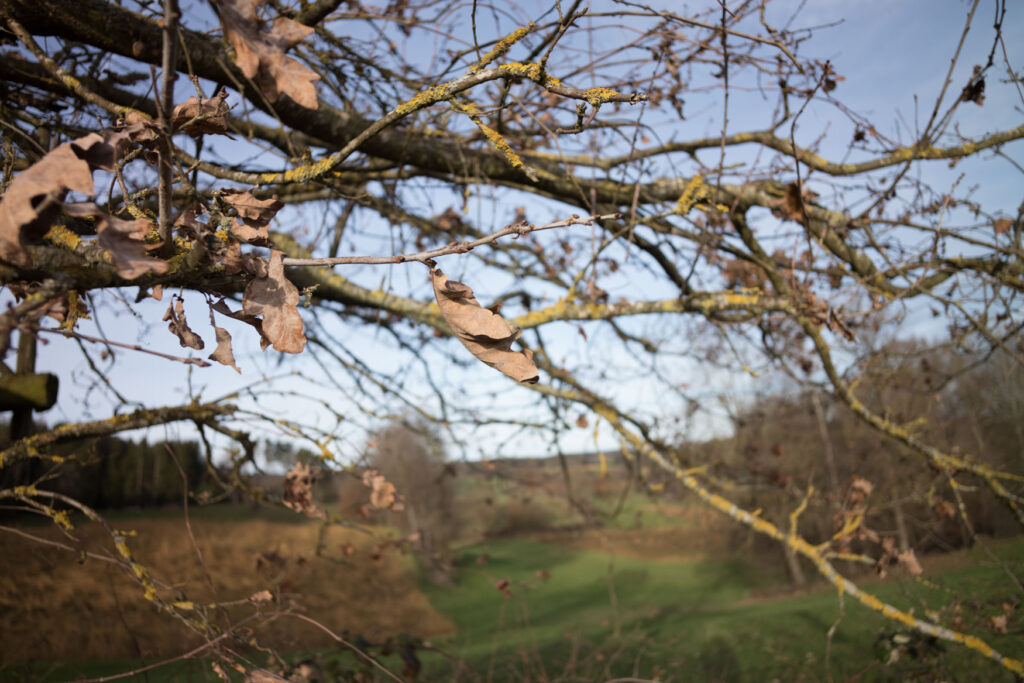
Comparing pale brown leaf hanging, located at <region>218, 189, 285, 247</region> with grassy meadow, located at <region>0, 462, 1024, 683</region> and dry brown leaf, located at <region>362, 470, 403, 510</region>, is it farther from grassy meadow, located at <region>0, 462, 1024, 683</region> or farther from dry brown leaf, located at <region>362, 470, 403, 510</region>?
dry brown leaf, located at <region>362, 470, 403, 510</region>

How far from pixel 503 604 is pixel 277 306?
7.43 m

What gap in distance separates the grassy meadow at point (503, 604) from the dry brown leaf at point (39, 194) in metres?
1.34

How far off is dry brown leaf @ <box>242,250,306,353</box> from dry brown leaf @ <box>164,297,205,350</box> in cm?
20

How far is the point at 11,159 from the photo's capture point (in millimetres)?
1281

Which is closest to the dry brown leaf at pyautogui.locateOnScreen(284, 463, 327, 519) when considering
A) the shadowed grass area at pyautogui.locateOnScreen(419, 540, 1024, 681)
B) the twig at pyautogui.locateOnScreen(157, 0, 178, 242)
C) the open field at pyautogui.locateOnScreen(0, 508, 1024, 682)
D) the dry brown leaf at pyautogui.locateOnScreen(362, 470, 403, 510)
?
the dry brown leaf at pyautogui.locateOnScreen(362, 470, 403, 510)

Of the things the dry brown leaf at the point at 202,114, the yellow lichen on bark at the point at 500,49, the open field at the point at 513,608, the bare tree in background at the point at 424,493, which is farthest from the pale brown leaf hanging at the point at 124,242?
the bare tree in background at the point at 424,493

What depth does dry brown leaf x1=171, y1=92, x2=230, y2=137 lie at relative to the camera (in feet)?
3.35

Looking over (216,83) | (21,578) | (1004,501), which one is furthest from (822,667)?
(216,83)

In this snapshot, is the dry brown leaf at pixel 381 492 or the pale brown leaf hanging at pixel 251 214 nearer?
the pale brown leaf hanging at pixel 251 214

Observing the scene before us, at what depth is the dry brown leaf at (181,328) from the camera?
0.94 m

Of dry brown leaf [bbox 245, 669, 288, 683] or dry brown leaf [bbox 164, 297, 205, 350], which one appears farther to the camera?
dry brown leaf [bbox 245, 669, 288, 683]

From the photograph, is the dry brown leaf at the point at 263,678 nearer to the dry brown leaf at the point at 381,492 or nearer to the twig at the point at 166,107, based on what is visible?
the twig at the point at 166,107

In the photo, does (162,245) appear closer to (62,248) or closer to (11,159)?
(62,248)

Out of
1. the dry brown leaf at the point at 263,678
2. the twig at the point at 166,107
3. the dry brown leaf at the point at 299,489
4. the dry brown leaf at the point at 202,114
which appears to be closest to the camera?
the twig at the point at 166,107
